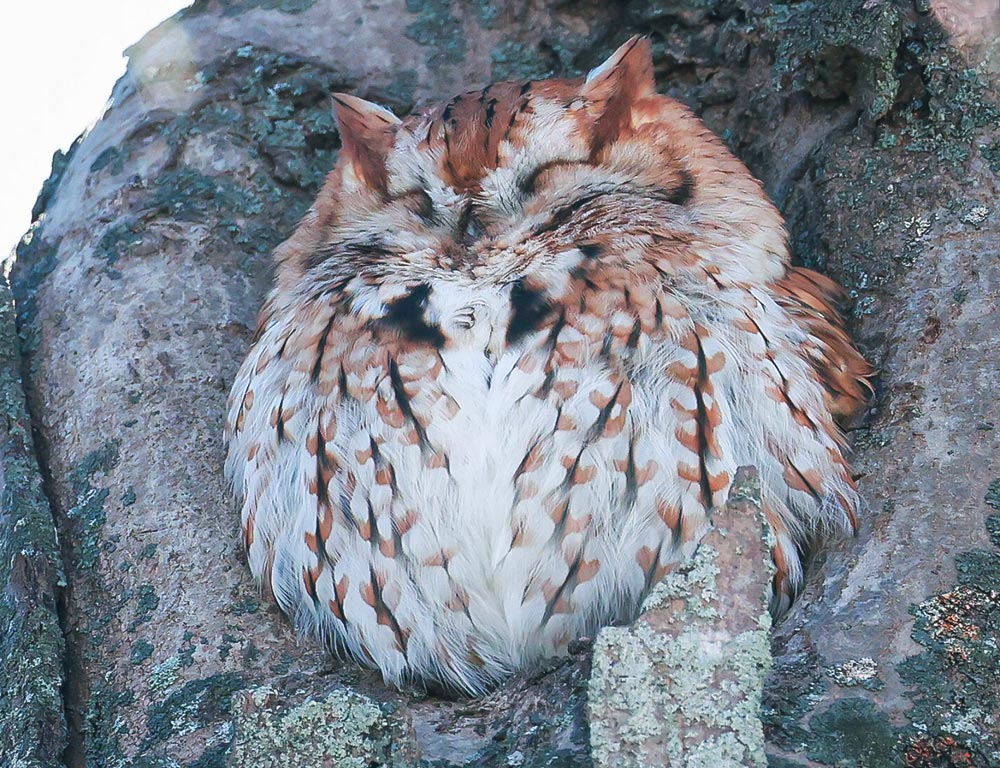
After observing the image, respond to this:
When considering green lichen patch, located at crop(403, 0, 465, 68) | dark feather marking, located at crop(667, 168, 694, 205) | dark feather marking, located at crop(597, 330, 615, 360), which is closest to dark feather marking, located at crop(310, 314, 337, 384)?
dark feather marking, located at crop(597, 330, 615, 360)

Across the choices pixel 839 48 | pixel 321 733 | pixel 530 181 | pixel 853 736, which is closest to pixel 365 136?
pixel 530 181

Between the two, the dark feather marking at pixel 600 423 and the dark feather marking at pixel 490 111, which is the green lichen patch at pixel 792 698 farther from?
the dark feather marking at pixel 490 111

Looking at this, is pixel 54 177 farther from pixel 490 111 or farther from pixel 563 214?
pixel 563 214

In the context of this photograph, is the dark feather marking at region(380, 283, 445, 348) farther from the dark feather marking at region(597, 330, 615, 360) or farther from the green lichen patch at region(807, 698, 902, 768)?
the green lichen patch at region(807, 698, 902, 768)

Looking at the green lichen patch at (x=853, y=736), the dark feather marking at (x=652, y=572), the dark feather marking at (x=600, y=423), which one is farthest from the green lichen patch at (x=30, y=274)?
the green lichen patch at (x=853, y=736)

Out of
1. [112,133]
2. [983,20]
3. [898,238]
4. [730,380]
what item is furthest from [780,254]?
[112,133]

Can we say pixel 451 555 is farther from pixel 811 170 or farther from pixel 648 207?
pixel 811 170
